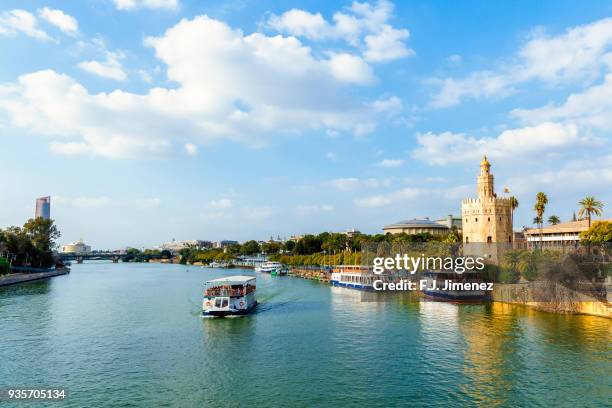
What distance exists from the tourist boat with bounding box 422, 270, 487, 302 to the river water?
20.7ft

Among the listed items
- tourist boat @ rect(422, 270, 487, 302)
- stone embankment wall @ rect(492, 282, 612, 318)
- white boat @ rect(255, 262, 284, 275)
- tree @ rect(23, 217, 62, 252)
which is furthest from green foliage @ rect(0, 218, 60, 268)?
stone embankment wall @ rect(492, 282, 612, 318)

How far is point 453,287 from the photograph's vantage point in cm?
7050

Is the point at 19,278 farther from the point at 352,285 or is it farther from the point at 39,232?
the point at 352,285

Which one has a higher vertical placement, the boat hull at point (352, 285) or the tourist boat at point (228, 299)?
the tourist boat at point (228, 299)

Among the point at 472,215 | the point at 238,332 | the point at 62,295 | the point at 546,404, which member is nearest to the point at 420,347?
the point at 546,404

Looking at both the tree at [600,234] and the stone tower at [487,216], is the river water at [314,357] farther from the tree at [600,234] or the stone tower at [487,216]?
the stone tower at [487,216]

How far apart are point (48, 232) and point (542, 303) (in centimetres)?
15862

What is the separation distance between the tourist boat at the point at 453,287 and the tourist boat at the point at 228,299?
2981 centimetres

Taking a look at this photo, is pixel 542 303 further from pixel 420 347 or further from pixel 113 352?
pixel 113 352

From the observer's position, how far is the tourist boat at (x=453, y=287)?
69688 mm

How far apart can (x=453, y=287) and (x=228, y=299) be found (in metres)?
35.0

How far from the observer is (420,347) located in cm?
4116

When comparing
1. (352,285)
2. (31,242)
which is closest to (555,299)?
(352,285)

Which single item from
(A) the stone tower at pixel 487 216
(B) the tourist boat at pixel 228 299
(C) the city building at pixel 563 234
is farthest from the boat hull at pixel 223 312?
(C) the city building at pixel 563 234
